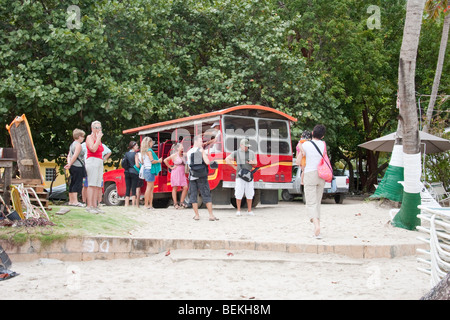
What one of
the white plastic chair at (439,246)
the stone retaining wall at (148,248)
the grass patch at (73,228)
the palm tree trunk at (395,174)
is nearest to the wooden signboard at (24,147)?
the grass patch at (73,228)

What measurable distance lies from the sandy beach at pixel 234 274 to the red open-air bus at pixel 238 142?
15.1 feet

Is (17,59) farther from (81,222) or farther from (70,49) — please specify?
(81,222)

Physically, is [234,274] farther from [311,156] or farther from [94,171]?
[94,171]

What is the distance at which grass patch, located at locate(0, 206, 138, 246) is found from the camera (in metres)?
7.73

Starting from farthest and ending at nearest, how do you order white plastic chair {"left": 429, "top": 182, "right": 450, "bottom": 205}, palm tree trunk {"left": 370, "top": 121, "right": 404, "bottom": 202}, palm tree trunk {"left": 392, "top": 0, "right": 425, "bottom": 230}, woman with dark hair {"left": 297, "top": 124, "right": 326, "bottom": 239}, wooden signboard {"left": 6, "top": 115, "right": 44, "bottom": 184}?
white plastic chair {"left": 429, "top": 182, "right": 450, "bottom": 205}
palm tree trunk {"left": 370, "top": 121, "right": 404, "bottom": 202}
palm tree trunk {"left": 392, "top": 0, "right": 425, "bottom": 230}
wooden signboard {"left": 6, "top": 115, "right": 44, "bottom": 184}
woman with dark hair {"left": 297, "top": 124, "right": 326, "bottom": 239}

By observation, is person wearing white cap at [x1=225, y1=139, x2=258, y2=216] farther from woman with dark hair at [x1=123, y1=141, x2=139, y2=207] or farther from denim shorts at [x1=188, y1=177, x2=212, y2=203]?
woman with dark hair at [x1=123, y1=141, x2=139, y2=207]

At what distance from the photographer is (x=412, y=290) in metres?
5.86

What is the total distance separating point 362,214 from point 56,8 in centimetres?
1227

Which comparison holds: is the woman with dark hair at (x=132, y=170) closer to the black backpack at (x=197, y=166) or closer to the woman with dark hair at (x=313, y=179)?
the black backpack at (x=197, y=166)

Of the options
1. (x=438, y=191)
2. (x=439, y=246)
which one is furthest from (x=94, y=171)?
(x=438, y=191)

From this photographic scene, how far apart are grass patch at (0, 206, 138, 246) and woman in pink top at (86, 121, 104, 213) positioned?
0.94 ft

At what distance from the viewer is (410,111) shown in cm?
969

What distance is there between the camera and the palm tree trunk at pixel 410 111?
31.6 ft

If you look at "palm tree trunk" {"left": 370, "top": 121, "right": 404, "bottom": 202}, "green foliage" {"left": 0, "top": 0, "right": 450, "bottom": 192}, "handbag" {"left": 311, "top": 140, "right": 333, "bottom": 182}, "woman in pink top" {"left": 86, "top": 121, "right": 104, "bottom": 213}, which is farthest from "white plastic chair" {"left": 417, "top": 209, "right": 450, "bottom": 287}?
"green foliage" {"left": 0, "top": 0, "right": 450, "bottom": 192}
